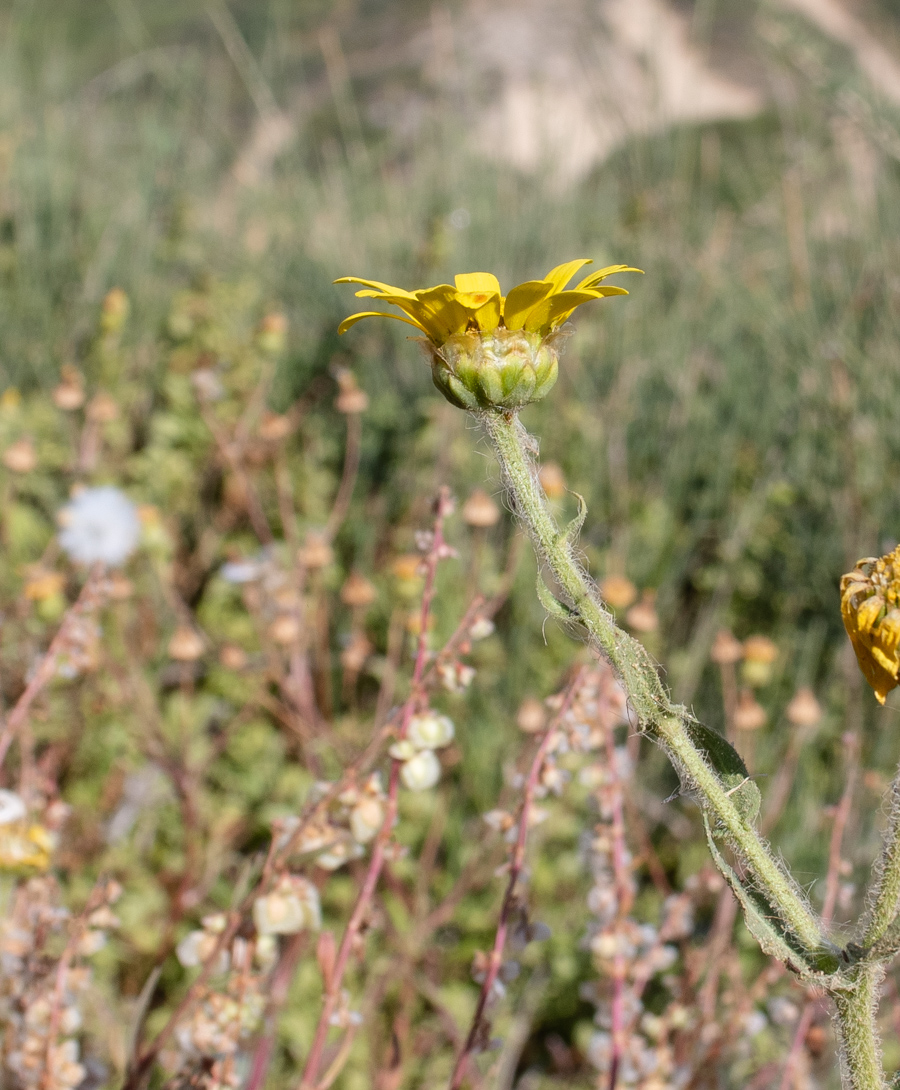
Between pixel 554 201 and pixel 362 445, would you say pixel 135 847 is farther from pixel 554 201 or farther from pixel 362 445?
pixel 554 201

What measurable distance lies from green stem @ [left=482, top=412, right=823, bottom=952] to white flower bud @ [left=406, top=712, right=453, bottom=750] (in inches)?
9.4

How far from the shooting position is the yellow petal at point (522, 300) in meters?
0.67

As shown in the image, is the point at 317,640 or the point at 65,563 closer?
the point at 317,640

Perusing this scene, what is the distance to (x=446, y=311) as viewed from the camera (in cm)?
69

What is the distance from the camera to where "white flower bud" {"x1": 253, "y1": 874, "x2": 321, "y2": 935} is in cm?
79

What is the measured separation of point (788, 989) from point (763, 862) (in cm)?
78

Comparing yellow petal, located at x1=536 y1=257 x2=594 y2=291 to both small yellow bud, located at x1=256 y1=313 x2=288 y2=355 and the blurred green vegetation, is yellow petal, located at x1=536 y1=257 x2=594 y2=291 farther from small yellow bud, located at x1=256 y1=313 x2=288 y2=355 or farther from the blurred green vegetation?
small yellow bud, located at x1=256 y1=313 x2=288 y2=355

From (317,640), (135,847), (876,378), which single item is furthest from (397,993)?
(876,378)

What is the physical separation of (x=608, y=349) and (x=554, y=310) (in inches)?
83.3

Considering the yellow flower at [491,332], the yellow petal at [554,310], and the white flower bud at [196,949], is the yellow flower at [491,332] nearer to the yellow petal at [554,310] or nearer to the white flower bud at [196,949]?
the yellow petal at [554,310]

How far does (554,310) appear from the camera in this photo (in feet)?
2.28

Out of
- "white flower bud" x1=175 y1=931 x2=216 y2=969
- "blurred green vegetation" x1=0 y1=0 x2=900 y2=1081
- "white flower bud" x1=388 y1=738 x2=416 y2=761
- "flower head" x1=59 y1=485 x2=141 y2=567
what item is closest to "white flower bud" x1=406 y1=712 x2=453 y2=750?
"white flower bud" x1=388 y1=738 x2=416 y2=761

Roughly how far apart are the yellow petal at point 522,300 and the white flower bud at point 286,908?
0.51 metres

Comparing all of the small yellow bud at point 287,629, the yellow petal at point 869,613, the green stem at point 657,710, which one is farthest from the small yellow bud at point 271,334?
the yellow petal at point 869,613
